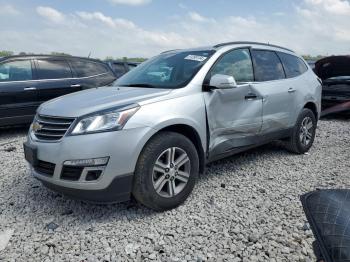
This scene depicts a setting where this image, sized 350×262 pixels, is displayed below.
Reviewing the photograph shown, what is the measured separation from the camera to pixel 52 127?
10.1 feet

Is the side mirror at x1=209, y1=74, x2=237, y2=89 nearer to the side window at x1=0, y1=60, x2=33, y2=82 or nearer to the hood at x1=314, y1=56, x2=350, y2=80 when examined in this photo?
the side window at x1=0, y1=60, x2=33, y2=82

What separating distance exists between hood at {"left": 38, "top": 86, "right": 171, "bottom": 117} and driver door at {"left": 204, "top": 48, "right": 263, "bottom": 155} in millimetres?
641

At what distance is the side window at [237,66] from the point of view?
12.6ft

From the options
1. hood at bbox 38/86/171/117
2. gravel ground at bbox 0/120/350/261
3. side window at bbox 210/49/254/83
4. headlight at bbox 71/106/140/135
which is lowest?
gravel ground at bbox 0/120/350/261

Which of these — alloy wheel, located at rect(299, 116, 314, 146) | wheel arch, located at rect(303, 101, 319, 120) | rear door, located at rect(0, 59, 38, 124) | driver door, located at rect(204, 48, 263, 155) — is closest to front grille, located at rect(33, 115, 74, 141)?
driver door, located at rect(204, 48, 263, 155)

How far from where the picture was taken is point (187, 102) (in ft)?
11.0

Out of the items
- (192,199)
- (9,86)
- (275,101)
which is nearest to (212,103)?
(192,199)

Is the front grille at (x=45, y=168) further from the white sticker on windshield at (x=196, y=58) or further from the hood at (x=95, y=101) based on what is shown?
the white sticker on windshield at (x=196, y=58)

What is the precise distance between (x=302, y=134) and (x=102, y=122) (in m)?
3.58

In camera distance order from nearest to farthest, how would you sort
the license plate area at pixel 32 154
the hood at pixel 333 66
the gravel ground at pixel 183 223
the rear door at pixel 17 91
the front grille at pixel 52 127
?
the gravel ground at pixel 183 223
the front grille at pixel 52 127
the license plate area at pixel 32 154
the rear door at pixel 17 91
the hood at pixel 333 66

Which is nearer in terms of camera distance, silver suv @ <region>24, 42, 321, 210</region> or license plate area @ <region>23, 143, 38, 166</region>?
silver suv @ <region>24, 42, 321, 210</region>

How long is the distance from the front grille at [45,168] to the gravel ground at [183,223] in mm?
458

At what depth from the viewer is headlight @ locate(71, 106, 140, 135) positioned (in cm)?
285

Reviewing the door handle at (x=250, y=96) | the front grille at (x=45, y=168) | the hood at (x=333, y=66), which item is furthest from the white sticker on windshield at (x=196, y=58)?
the hood at (x=333, y=66)
